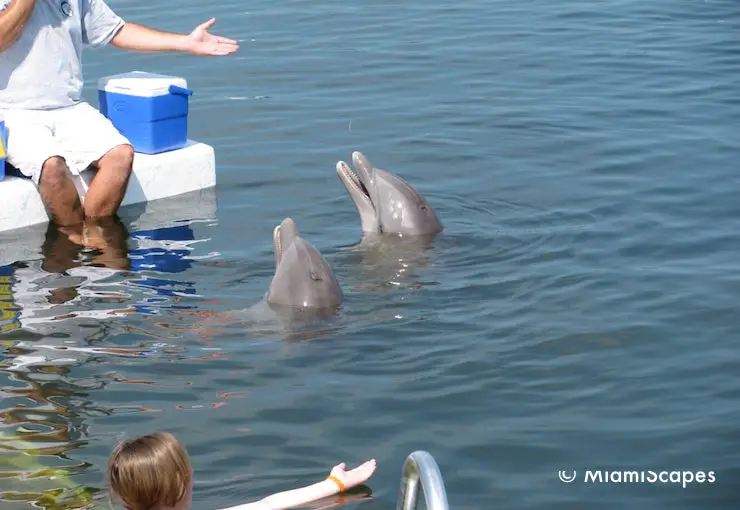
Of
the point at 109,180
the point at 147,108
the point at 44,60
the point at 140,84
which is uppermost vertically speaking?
the point at 44,60

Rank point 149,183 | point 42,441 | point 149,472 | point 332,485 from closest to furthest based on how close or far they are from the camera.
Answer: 1. point 149,472
2. point 332,485
3. point 42,441
4. point 149,183

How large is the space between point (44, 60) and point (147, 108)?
91 cm

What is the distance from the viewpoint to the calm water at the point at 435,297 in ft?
19.0

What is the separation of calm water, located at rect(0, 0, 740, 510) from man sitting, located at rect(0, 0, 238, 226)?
0.35 metres

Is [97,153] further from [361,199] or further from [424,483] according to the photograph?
[424,483]

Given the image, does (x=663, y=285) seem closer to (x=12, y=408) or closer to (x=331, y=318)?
(x=331, y=318)

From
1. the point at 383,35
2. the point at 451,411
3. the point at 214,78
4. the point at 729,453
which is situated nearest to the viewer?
the point at 729,453

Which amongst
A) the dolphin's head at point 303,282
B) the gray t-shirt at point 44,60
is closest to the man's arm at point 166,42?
the gray t-shirt at point 44,60

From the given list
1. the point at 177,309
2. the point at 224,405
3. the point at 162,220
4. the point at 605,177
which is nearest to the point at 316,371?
the point at 224,405

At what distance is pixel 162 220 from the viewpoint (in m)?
9.50

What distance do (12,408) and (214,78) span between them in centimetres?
771

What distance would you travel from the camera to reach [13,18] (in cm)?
852

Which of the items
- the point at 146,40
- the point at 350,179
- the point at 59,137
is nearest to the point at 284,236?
the point at 350,179

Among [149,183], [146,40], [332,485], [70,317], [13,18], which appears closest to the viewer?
[332,485]
